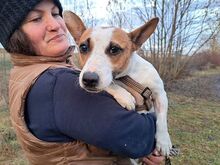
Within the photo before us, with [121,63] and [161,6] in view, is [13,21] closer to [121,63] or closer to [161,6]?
[121,63]

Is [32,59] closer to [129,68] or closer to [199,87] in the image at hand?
[129,68]

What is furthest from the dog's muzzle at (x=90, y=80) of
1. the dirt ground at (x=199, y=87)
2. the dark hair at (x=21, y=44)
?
the dirt ground at (x=199, y=87)

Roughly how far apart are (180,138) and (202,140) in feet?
1.03

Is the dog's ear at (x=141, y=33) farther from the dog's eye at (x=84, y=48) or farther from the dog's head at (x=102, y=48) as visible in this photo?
the dog's eye at (x=84, y=48)

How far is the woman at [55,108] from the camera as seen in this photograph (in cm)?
182

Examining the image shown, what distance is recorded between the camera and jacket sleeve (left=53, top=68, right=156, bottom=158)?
180 centimetres

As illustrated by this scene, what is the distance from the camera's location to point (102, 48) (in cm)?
211

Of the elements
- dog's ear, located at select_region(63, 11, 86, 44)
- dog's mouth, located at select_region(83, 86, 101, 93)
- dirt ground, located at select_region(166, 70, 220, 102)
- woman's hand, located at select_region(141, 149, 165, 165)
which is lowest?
dirt ground, located at select_region(166, 70, 220, 102)

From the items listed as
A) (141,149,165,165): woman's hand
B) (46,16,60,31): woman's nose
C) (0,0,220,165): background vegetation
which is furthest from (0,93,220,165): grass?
(46,16,60,31): woman's nose

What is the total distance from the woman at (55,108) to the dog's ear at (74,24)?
78mm

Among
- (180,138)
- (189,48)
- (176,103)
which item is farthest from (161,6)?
(180,138)

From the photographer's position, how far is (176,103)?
841cm

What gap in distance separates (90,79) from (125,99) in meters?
0.24

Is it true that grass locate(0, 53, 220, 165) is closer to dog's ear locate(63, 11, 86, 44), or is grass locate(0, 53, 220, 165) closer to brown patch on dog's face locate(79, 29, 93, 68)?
dog's ear locate(63, 11, 86, 44)
